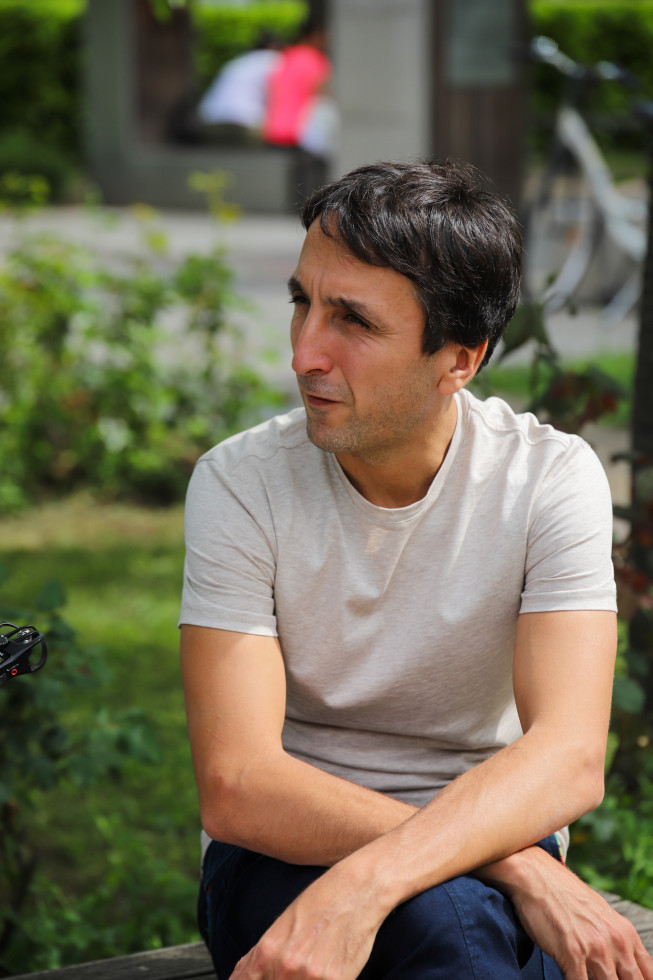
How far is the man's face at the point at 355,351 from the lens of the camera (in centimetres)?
181

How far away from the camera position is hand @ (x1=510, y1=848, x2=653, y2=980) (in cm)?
169

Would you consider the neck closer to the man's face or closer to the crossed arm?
the man's face

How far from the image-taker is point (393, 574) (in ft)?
6.23

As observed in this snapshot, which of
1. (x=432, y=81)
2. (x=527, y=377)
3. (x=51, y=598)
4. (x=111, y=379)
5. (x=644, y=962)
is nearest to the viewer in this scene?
(x=644, y=962)

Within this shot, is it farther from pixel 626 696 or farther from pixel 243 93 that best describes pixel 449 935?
pixel 243 93

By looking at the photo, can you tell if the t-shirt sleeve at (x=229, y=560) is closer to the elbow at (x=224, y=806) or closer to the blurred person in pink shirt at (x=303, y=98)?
the elbow at (x=224, y=806)

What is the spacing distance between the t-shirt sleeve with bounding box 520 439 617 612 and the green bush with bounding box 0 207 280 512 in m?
3.68

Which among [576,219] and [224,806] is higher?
[576,219]

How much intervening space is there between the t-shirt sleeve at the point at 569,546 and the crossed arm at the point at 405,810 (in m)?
0.03

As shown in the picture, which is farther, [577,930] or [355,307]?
[355,307]

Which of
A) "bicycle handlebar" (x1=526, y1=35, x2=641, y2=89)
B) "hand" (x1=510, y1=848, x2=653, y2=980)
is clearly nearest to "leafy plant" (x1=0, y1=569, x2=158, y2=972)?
"hand" (x1=510, y1=848, x2=653, y2=980)

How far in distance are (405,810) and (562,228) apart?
7.45 m

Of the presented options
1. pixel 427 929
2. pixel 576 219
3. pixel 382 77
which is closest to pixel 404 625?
pixel 427 929

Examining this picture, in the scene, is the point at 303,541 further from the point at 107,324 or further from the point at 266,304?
the point at 266,304
